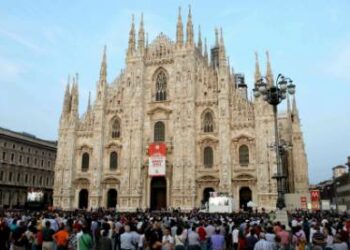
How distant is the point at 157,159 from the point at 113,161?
6.74 m

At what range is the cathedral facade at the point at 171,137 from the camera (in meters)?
40.5

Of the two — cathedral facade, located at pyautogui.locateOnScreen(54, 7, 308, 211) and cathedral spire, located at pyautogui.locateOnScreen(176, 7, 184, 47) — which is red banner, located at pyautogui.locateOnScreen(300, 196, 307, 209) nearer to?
cathedral facade, located at pyautogui.locateOnScreen(54, 7, 308, 211)

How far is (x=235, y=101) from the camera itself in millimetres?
42406

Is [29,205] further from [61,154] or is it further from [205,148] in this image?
[205,148]

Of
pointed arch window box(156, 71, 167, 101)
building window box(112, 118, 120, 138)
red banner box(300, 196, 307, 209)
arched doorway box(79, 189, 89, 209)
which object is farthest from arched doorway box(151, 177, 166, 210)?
red banner box(300, 196, 307, 209)

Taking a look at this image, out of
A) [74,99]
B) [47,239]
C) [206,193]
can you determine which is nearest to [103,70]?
[74,99]

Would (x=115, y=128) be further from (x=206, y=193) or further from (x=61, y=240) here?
(x=61, y=240)

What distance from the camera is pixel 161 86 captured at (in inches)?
1841

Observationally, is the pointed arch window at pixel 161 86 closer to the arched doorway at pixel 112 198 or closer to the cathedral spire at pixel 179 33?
the cathedral spire at pixel 179 33

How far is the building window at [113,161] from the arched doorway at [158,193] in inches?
211

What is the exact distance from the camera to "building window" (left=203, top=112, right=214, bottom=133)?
141 ft

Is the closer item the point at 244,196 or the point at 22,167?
the point at 244,196

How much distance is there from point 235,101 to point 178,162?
951 centimetres

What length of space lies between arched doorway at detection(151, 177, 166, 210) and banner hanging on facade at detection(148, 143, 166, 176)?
1967 mm
